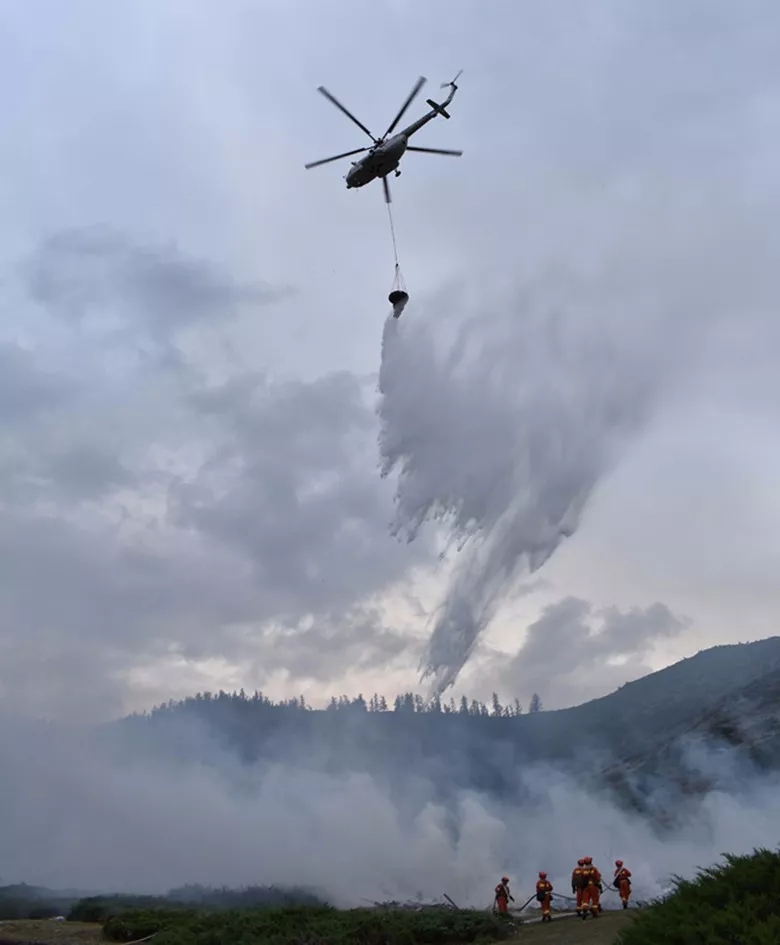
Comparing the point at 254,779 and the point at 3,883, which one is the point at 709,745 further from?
the point at 3,883

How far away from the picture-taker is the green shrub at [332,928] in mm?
21406

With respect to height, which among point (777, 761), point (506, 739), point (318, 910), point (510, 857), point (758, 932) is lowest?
point (758, 932)

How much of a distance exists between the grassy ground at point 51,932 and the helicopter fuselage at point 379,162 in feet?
102

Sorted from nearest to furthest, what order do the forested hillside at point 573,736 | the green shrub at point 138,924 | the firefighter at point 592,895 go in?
1. the firefighter at point 592,895
2. the green shrub at point 138,924
3. the forested hillside at point 573,736

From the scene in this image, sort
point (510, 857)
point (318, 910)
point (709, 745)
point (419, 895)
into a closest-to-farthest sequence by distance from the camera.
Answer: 1. point (318, 910)
2. point (419, 895)
3. point (510, 857)
4. point (709, 745)

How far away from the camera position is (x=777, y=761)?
2307 inches

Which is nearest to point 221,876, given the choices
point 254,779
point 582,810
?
point 254,779

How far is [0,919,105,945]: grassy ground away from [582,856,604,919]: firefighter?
52.8 feet

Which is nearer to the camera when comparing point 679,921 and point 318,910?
point 679,921

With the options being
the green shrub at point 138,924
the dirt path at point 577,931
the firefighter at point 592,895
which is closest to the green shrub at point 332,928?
the green shrub at point 138,924

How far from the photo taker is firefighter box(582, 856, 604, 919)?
24.5 meters

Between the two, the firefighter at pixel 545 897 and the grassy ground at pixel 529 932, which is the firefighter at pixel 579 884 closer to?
the grassy ground at pixel 529 932

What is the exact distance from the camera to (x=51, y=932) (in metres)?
29.7

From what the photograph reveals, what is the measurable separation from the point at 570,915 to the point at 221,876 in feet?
132
